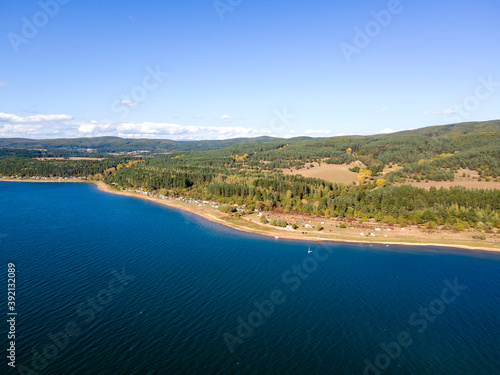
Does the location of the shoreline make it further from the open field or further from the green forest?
the open field

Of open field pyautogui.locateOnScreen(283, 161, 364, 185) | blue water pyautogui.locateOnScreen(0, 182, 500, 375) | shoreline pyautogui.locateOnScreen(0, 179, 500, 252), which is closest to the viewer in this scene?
blue water pyautogui.locateOnScreen(0, 182, 500, 375)

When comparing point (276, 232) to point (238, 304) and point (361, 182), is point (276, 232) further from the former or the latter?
point (361, 182)

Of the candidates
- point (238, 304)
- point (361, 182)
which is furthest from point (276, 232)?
point (361, 182)

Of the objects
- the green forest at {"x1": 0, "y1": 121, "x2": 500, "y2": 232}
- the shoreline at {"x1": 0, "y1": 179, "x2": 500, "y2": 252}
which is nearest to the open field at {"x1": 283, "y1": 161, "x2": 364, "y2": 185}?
the green forest at {"x1": 0, "y1": 121, "x2": 500, "y2": 232}

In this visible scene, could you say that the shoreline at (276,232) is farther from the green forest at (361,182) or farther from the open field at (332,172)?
the open field at (332,172)

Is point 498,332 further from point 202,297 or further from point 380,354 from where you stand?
point 202,297

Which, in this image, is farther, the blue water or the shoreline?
the shoreline
